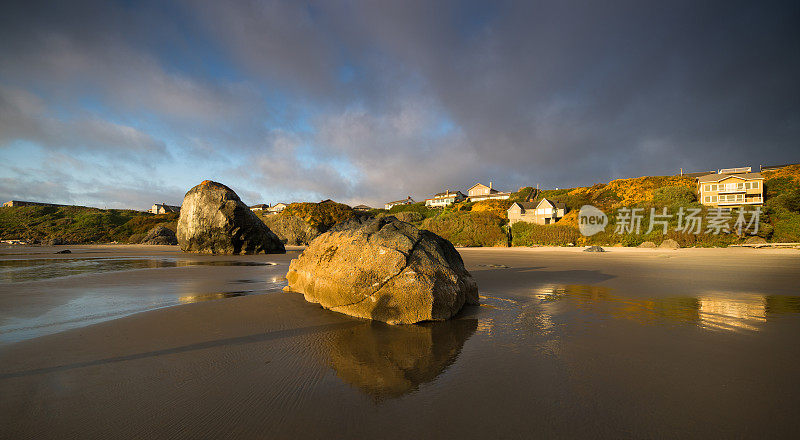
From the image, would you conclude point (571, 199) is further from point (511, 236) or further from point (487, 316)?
point (487, 316)

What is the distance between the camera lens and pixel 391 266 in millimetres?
5059

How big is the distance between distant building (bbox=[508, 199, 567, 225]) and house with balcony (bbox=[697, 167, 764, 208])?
17.2m

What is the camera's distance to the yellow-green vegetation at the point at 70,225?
41.5 meters

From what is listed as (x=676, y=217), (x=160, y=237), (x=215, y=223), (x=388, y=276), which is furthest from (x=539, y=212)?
(x=160, y=237)

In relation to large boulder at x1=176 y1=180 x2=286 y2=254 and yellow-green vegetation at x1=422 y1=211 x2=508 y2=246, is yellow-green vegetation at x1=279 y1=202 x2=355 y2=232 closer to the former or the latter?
yellow-green vegetation at x1=422 y1=211 x2=508 y2=246

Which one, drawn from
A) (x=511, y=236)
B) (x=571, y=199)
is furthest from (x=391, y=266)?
(x=571, y=199)

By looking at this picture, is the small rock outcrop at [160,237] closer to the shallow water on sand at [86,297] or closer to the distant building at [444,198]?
the shallow water on sand at [86,297]

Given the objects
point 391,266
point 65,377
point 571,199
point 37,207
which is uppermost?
point 571,199

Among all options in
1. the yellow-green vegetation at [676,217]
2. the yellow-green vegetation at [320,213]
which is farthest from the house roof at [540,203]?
the yellow-green vegetation at [320,213]

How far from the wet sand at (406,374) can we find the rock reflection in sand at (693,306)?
0.20ft

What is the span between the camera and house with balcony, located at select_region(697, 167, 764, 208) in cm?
3844

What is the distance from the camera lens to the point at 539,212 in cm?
4544

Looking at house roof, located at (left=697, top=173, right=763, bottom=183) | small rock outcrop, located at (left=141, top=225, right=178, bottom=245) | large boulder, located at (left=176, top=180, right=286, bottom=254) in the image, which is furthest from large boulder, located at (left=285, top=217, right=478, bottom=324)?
house roof, located at (left=697, top=173, right=763, bottom=183)

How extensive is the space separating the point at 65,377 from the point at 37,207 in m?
75.6
